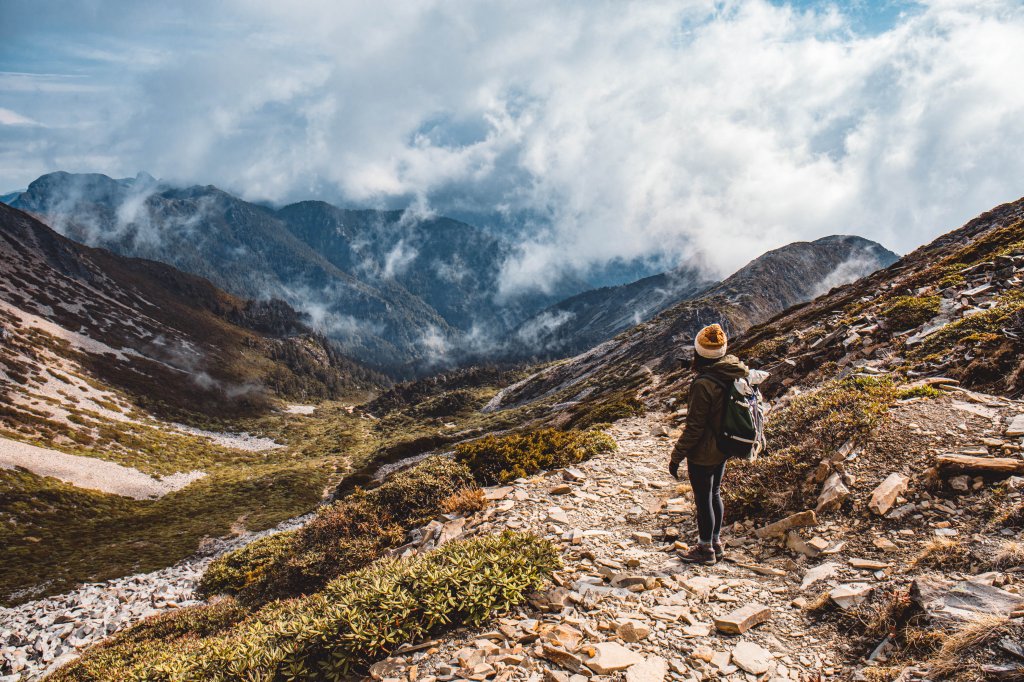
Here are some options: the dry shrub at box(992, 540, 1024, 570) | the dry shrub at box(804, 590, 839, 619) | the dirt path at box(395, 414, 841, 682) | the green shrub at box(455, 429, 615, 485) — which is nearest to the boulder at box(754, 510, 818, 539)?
the dirt path at box(395, 414, 841, 682)

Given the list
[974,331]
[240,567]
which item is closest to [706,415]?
[974,331]

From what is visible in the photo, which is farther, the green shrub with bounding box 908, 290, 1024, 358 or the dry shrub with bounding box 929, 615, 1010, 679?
the green shrub with bounding box 908, 290, 1024, 358

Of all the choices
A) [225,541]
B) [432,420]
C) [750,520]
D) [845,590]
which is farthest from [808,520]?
[432,420]

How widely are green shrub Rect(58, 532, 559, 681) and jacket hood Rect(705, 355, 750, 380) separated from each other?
3.79 m

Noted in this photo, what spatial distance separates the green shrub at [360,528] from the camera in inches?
458

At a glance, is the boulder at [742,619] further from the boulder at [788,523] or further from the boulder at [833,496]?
the boulder at [833,496]

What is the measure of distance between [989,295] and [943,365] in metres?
8.85

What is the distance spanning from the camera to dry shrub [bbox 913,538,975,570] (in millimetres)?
5348

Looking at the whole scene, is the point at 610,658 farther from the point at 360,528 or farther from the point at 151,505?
the point at 151,505

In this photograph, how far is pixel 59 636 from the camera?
25531 mm

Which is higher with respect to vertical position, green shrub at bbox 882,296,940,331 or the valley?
green shrub at bbox 882,296,940,331

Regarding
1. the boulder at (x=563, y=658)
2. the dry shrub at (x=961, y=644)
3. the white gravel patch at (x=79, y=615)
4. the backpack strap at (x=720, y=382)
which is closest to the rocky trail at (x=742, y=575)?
the boulder at (x=563, y=658)

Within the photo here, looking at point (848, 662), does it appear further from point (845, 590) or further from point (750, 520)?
point (750, 520)

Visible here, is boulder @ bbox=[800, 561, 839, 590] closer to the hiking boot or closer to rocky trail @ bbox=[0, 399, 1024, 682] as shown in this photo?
→ rocky trail @ bbox=[0, 399, 1024, 682]
